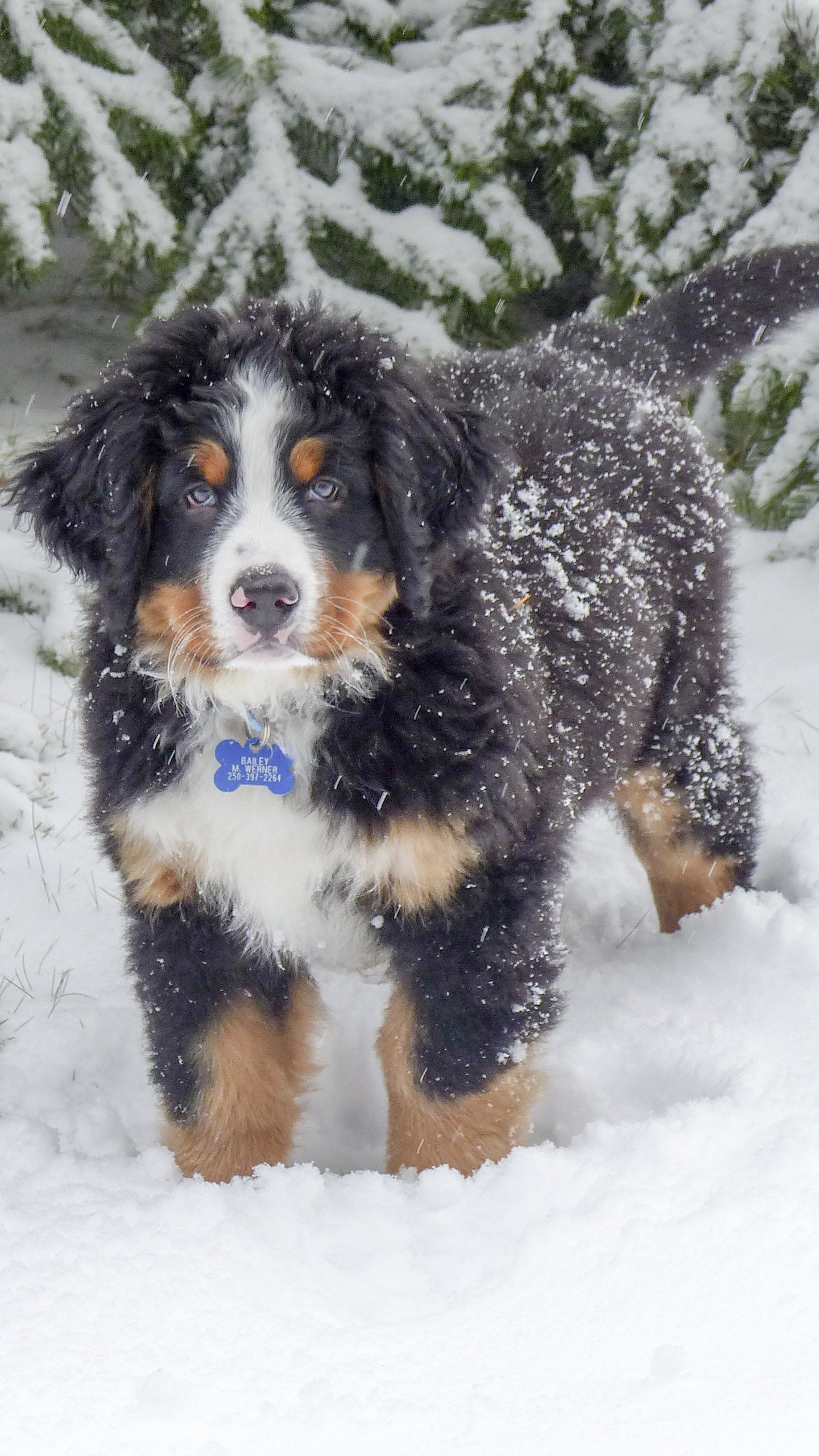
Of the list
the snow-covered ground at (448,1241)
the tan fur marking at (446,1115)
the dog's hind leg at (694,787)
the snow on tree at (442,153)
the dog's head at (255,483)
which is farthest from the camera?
the snow on tree at (442,153)

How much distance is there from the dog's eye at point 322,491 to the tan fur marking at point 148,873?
0.66 m

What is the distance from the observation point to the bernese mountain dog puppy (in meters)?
2.25

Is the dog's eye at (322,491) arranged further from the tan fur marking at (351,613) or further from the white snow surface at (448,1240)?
the white snow surface at (448,1240)

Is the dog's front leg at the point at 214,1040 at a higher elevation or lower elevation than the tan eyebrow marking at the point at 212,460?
lower

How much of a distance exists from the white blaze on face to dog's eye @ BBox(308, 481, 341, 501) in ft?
0.15

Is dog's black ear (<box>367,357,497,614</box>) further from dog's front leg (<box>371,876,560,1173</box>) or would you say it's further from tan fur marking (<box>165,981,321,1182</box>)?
tan fur marking (<box>165,981,321,1182</box>)

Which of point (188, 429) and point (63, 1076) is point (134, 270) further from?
point (63, 1076)

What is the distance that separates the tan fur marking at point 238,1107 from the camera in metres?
2.62

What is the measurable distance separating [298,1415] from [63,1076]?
122 centimetres

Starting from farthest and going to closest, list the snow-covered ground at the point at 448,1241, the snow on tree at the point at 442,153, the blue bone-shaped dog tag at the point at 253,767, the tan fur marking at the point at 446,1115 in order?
1. the snow on tree at the point at 442,153
2. the tan fur marking at the point at 446,1115
3. the blue bone-shaped dog tag at the point at 253,767
4. the snow-covered ground at the point at 448,1241

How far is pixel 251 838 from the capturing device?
2.38 meters

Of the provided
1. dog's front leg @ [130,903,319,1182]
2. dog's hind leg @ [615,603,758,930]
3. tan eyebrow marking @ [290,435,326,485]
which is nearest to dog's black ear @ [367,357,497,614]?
tan eyebrow marking @ [290,435,326,485]

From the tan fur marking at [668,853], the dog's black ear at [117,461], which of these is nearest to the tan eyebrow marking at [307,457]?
the dog's black ear at [117,461]

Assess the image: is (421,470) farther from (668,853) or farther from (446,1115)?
(668,853)
